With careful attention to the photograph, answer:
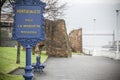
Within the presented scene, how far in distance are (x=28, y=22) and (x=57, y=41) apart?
3732 cm

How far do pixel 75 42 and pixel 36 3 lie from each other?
56.8 m

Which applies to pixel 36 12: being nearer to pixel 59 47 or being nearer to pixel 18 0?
pixel 18 0

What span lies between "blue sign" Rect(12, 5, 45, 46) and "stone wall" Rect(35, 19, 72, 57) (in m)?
36.3

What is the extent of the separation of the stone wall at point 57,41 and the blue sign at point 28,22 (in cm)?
3631

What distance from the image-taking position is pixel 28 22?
485 inches

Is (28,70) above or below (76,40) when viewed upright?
below

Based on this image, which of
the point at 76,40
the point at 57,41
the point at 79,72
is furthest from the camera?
the point at 76,40

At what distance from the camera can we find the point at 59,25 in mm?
49656

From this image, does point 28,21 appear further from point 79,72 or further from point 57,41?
point 57,41

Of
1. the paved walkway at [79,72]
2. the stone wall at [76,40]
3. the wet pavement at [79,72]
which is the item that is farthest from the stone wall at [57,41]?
the stone wall at [76,40]

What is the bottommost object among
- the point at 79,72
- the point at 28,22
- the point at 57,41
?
the point at 79,72

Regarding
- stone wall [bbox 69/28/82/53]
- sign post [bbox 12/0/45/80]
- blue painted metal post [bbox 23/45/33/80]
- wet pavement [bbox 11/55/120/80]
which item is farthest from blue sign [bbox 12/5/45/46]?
stone wall [bbox 69/28/82/53]

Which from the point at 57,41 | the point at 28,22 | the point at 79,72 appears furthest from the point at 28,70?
the point at 57,41

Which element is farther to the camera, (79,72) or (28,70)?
(79,72)
